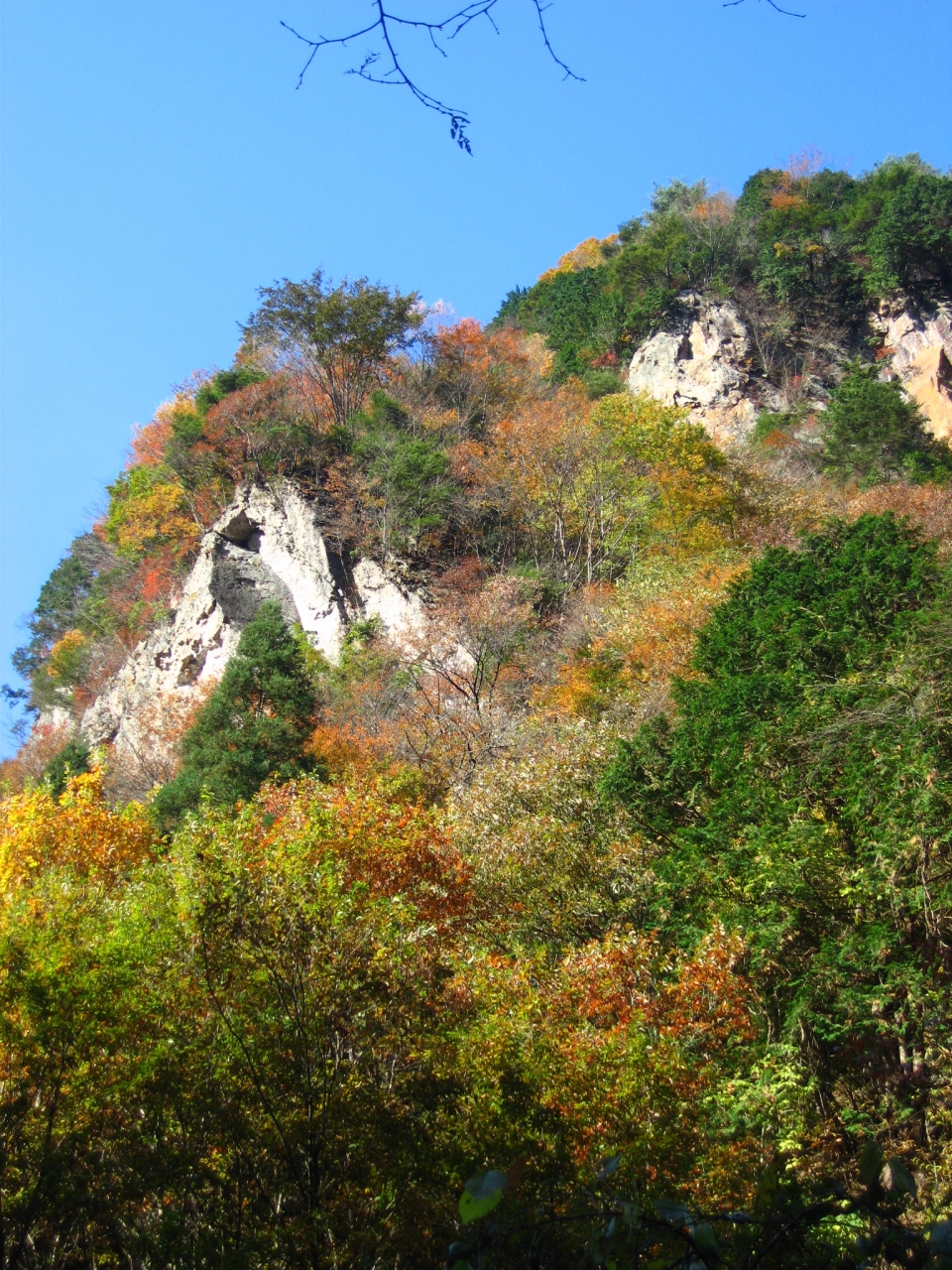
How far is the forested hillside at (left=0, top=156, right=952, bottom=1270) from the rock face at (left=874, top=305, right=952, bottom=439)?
5.28 metres

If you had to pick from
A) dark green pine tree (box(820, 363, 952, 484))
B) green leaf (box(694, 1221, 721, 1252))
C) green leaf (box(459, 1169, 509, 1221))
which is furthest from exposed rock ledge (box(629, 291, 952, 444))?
green leaf (box(459, 1169, 509, 1221))

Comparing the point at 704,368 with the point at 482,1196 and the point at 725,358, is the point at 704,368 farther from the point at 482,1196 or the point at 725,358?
the point at 482,1196

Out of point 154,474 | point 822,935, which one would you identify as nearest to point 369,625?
point 154,474

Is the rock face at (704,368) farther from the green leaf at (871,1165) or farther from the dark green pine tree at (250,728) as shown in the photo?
the green leaf at (871,1165)

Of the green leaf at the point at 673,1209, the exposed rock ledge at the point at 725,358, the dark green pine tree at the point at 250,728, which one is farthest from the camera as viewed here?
the exposed rock ledge at the point at 725,358

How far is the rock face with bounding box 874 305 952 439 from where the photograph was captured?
133 ft

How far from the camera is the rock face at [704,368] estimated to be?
45.4 metres

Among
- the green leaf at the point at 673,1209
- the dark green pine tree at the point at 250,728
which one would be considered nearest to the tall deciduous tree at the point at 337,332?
the dark green pine tree at the point at 250,728

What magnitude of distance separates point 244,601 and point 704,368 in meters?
23.3

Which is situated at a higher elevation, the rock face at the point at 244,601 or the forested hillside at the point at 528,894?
the rock face at the point at 244,601

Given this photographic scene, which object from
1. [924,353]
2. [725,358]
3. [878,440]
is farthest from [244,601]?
[924,353]

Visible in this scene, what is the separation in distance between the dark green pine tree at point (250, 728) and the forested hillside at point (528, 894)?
12 cm

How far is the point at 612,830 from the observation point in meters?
15.0

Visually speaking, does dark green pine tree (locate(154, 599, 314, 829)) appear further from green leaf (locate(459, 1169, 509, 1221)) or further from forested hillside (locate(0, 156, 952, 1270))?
green leaf (locate(459, 1169, 509, 1221))
